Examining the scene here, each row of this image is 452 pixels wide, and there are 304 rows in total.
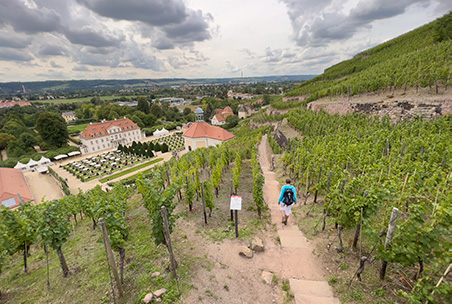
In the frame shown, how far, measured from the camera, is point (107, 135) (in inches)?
1907

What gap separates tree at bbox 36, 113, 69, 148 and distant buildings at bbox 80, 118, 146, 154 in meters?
5.35

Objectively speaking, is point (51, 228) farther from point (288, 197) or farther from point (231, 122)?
point (231, 122)

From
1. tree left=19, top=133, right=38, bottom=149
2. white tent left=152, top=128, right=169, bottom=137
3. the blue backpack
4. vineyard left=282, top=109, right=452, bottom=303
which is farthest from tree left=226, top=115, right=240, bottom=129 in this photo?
the blue backpack

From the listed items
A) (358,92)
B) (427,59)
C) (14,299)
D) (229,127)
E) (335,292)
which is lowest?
(229,127)

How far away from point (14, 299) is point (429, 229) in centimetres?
1171

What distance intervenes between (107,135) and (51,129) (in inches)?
467

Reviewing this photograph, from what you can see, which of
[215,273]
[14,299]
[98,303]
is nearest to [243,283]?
[215,273]

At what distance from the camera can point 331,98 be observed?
1308 inches

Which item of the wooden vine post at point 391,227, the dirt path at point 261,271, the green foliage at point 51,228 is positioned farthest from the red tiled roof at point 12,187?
the wooden vine post at point 391,227

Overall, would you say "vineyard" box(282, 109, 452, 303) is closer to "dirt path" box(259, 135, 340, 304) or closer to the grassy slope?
"dirt path" box(259, 135, 340, 304)

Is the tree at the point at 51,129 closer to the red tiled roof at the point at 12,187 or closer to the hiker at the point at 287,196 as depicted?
the red tiled roof at the point at 12,187

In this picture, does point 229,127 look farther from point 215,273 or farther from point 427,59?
point 215,273

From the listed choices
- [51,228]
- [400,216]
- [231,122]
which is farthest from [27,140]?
[400,216]

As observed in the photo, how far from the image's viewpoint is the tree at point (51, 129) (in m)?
43.9
